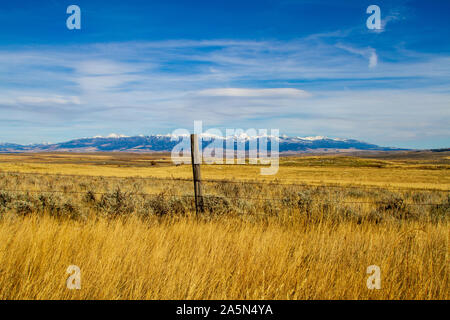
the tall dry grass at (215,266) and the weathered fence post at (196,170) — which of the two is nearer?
the tall dry grass at (215,266)

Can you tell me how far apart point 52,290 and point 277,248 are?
253 cm

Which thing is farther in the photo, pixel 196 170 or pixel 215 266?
pixel 196 170

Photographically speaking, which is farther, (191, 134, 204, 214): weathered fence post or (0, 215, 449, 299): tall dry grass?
(191, 134, 204, 214): weathered fence post

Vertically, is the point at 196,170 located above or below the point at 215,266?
above

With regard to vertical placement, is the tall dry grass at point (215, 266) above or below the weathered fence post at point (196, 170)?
below

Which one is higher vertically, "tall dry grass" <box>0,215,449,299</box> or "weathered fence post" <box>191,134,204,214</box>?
"weathered fence post" <box>191,134,204,214</box>

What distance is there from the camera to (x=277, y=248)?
4062 millimetres

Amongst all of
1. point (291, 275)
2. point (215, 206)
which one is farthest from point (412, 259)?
point (215, 206)

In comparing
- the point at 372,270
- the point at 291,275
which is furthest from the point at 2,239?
the point at 372,270
